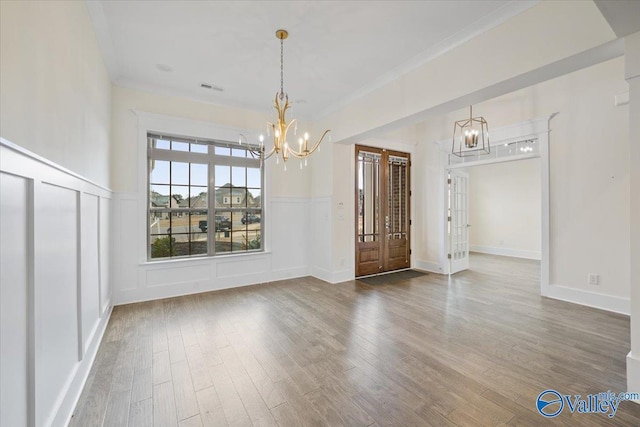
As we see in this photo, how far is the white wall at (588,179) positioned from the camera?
3.55m

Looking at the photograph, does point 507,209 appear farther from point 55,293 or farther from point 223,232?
point 55,293

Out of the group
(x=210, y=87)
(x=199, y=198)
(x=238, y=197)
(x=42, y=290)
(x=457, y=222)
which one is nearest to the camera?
(x=42, y=290)

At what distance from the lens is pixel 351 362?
2.45m

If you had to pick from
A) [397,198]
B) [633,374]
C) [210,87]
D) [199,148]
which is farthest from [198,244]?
[633,374]

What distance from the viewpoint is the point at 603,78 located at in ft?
12.0

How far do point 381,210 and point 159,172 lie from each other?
4229mm

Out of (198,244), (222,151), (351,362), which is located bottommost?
(351,362)

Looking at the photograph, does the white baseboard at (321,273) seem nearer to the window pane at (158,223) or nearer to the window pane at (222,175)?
the window pane at (222,175)

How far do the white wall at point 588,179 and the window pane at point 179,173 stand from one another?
574 centimetres

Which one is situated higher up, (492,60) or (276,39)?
(276,39)

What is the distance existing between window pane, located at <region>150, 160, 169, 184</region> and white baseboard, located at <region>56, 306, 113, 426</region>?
2.20 meters

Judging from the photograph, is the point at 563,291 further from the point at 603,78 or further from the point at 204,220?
the point at 204,220

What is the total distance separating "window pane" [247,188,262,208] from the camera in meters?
5.10

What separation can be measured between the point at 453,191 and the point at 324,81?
376cm
